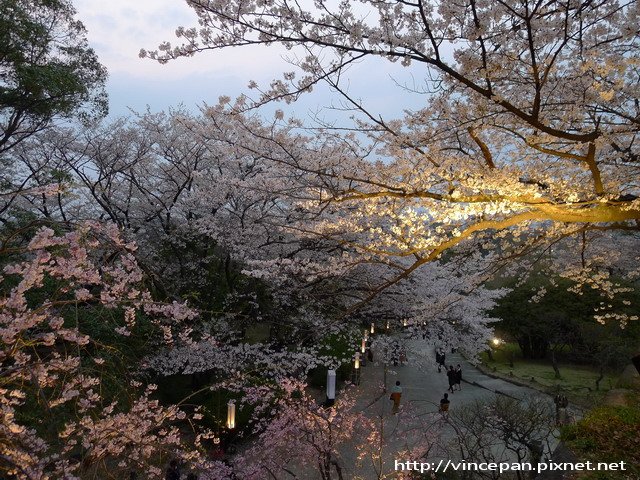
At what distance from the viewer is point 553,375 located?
693 inches

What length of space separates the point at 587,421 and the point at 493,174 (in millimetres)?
5330

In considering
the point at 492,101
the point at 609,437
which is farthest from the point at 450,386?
the point at 492,101

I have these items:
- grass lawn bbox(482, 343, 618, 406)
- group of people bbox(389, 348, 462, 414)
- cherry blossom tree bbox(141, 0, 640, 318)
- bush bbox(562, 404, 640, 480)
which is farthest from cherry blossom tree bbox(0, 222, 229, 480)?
grass lawn bbox(482, 343, 618, 406)

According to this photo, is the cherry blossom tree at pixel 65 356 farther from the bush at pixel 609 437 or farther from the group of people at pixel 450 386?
the group of people at pixel 450 386

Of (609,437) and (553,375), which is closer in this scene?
(609,437)

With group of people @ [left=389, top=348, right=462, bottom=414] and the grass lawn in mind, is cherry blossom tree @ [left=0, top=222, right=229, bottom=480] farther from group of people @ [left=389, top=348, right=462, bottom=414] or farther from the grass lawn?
the grass lawn

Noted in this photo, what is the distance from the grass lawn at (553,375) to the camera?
14448 mm

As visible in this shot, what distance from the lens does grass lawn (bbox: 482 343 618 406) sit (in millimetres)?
14448

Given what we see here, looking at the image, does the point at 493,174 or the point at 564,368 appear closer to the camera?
the point at 493,174

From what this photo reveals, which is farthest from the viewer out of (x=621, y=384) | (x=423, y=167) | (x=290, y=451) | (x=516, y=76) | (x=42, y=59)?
(x=621, y=384)

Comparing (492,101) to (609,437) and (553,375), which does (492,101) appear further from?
(553,375)

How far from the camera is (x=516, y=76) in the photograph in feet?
14.1

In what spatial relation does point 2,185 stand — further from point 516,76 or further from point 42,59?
point 516,76

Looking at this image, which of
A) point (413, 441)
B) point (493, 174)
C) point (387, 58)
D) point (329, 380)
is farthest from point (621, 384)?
point (387, 58)
